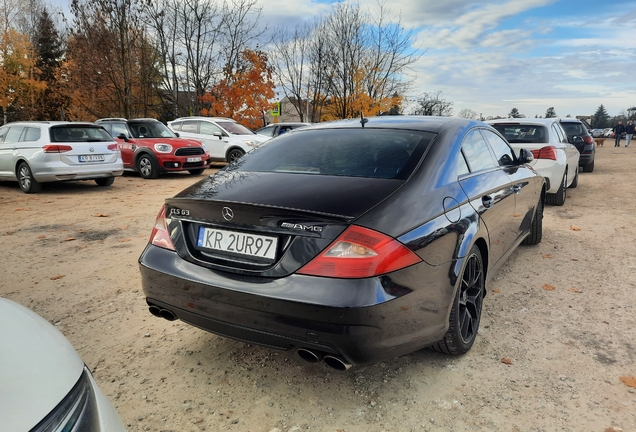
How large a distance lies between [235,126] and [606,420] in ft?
48.8

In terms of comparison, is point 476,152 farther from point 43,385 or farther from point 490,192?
point 43,385

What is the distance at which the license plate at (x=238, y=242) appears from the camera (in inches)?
88.7

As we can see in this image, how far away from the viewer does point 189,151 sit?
42.6 ft

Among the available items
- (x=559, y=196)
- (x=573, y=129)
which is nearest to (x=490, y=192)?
(x=559, y=196)

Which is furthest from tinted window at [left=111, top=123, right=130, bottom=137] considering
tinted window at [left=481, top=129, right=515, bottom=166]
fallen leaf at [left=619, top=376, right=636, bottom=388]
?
fallen leaf at [left=619, top=376, right=636, bottom=388]

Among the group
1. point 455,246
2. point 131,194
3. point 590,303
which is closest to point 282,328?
point 455,246

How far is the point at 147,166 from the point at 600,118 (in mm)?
112186

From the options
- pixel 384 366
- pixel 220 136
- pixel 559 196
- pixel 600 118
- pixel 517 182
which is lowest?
pixel 384 366

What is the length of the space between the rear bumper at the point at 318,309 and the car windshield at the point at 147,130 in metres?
11.8

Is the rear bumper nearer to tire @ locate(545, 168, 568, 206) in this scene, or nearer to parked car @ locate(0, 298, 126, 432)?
parked car @ locate(0, 298, 126, 432)

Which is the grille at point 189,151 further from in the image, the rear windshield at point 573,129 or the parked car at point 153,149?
the rear windshield at point 573,129

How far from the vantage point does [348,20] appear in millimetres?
27625

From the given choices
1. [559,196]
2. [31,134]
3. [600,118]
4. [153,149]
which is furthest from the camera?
[600,118]

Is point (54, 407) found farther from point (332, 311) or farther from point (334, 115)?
point (334, 115)
